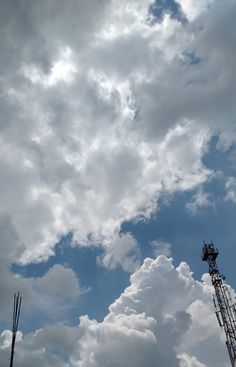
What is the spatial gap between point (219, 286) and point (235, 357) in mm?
14439

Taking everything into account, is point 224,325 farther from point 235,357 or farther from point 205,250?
point 205,250

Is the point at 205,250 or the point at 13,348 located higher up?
the point at 205,250

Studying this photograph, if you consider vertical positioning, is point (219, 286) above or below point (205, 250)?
below

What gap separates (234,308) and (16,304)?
48706mm

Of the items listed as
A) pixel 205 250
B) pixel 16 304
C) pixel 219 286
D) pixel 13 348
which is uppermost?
pixel 205 250

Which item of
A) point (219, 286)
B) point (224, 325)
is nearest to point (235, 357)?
point (224, 325)

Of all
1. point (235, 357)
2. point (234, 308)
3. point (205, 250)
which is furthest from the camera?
point (205, 250)

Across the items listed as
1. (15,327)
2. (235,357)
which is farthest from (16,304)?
(235,357)

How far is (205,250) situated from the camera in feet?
291

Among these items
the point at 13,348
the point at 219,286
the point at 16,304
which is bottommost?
the point at 13,348

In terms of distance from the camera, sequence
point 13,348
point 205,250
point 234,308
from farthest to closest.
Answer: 1. point 205,250
2. point 234,308
3. point 13,348

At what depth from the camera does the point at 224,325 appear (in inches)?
3177

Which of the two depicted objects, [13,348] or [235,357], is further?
[235,357]

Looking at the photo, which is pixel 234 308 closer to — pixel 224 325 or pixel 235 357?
pixel 224 325
